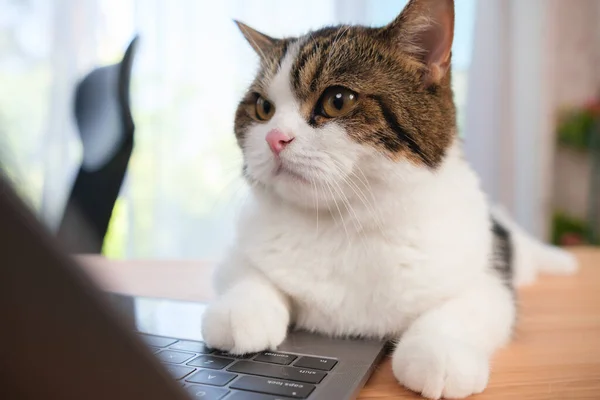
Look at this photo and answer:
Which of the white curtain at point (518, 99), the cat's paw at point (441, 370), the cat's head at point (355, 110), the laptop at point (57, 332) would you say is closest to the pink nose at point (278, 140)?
the cat's head at point (355, 110)

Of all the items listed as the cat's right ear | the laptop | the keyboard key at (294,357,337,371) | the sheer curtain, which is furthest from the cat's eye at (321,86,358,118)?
the sheer curtain

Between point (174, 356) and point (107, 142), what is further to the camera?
point (107, 142)

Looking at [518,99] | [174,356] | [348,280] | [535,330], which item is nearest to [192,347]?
[174,356]

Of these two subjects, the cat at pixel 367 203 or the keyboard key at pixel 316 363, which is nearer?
the keyboard key at pixel 316 363

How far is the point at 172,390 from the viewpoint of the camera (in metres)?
0.30

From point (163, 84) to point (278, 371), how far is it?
1.90 m

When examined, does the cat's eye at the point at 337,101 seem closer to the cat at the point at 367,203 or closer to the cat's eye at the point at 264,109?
the cat at the point at 367,203

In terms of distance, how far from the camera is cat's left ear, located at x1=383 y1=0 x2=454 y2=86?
0.80 m

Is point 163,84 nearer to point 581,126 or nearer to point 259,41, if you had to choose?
point 259,41

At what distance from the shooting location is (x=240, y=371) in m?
0.60

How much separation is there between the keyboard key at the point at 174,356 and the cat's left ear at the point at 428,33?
1.84 feet

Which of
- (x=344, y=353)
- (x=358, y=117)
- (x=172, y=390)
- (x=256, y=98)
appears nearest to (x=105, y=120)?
(x=256, y=98)

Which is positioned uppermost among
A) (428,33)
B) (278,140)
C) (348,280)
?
(428,33)

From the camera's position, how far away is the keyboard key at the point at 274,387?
522mm
